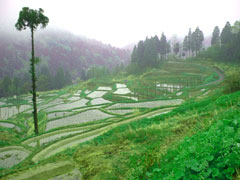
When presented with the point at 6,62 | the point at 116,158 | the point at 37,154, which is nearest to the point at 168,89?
the point at 37,154

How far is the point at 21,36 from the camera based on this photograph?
7205 inches

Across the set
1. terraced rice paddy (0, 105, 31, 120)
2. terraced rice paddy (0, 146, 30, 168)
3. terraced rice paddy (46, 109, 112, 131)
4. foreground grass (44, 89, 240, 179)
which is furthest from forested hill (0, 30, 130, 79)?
foreground grass (44, 89, 240, 179)

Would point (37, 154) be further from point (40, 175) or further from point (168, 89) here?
point (168, 89)

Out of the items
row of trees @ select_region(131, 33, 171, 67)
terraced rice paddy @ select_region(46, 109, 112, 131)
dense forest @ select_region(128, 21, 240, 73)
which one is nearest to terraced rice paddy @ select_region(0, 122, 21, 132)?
terraced rice paddy @ select_region(46, 109, 112, 131)

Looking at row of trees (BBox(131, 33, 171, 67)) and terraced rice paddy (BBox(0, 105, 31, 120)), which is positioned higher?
row of trees (BBox(131, 33, 171, 67))

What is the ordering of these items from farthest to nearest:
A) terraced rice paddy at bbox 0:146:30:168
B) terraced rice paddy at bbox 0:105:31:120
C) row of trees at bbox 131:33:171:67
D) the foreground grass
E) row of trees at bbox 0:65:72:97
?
row of trees at bbox 0:65:72:97 → row of trees at bbox 131:33:171:67 → terraced rice paddy at bbox 0:105:31:120 → terraced rice paddy at bbox 0:146:30:168 → the foreground grass

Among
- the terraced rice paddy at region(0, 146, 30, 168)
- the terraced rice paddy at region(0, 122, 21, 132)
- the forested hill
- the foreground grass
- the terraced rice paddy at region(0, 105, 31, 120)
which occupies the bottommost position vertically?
the terraced rice paddy at region(0, 105, 31, 120)

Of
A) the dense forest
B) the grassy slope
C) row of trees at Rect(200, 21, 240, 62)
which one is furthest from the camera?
the dense forest

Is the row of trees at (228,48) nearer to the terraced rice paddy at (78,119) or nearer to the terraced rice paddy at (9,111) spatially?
the terraced rice paddy at (78,119)

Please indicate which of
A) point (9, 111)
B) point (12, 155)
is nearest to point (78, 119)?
point (12, 155)

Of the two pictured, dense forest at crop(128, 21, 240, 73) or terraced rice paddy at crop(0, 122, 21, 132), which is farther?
dense forest at crop(128, 21, 240, 73)

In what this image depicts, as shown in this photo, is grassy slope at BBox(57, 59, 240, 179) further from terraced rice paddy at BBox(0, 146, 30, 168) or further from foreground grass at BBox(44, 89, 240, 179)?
terraced rice paddy at BBox(0, 146, 30, 168)

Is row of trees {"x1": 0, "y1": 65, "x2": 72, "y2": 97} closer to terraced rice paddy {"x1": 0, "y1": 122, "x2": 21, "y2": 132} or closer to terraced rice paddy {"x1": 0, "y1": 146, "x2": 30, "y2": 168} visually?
terraced rice paddy {"x1": 0, "y1": 122, "x2": 21, "y2": 132}

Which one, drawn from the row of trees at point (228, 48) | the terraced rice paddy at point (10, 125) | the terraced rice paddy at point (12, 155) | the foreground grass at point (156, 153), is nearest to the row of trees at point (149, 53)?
the row of trees at point (228, 48)
